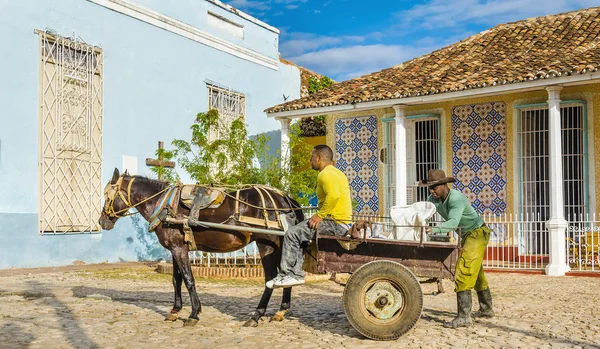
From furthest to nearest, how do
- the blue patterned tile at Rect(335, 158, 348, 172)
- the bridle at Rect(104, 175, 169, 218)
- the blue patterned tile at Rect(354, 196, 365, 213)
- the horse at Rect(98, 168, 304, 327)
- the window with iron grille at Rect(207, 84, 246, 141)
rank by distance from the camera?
the window with iron grille at Rect(207, 84, 246, 141) → the blue patterned tile at Rect(335, 158, 348, 172) → the blue patterned tile at Rect(354, 196, 365, 213) → the bridle at Rect(104, 175, 169, 218) → the horse at Rect(98, 168, 304, 327)

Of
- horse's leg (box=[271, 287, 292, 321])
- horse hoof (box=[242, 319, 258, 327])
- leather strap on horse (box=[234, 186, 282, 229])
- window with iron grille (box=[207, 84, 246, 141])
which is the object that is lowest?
horse hoof (box=[242, 319, 258, 327])

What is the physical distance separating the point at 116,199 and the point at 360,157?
8.94 meters

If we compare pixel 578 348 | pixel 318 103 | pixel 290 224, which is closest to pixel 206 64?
pixel 318 103

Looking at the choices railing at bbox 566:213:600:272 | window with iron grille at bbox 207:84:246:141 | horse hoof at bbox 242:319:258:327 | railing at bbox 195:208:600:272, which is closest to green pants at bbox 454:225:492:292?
horse hoof at bbox 242:319:258:327

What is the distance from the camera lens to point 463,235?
22.1 feet

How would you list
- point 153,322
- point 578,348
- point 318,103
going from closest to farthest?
point 578,348, point 153,322, point 318,103

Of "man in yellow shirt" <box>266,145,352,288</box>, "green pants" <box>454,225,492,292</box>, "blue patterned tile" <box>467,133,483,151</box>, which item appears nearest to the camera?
"green pants" <box>454,225,492,292</box>

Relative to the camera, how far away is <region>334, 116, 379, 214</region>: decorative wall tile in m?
15.4

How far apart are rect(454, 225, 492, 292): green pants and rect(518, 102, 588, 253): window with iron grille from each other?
6354 mm

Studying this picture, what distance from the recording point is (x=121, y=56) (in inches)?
569

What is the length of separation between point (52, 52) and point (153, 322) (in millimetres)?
7790

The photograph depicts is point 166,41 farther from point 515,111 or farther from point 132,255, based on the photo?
point 515,111

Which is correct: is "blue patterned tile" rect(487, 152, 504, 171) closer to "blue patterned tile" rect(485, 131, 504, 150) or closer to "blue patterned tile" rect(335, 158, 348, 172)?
"blue patterned tile" rect(485, 131, 504, 150)

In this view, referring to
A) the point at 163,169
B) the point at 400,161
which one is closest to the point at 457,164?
the point at 400,161
